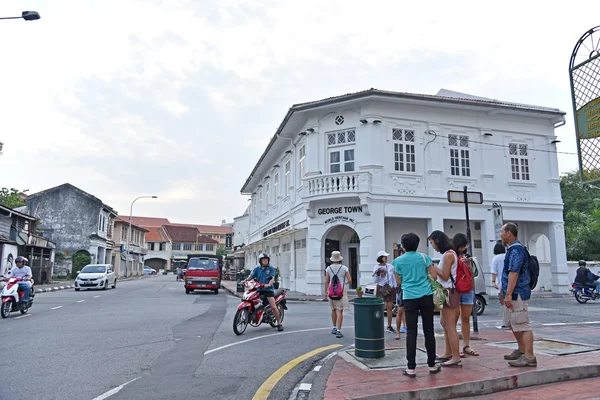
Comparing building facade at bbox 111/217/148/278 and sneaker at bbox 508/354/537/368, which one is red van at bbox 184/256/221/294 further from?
building facade at bbox 111/217/148/278

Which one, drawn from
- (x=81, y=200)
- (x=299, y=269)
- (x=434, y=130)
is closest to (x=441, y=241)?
(x=434, y=130)

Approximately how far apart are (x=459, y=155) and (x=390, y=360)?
16.9 meters

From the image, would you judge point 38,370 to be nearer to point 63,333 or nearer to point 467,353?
point 63,333

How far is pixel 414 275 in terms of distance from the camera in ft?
19.4

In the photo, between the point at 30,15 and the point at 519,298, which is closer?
the point at 519,298

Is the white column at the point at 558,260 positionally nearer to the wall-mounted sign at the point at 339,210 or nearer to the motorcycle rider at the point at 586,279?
the motorcycle rider at the point at 586,279

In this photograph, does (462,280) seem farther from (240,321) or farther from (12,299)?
(12,299)

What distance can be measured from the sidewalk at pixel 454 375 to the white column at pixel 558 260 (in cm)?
1704

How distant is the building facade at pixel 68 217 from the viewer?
139 ft

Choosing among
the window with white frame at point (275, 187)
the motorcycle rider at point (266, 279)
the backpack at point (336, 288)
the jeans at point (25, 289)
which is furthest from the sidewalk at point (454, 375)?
the window with white frame at point (275, 187)

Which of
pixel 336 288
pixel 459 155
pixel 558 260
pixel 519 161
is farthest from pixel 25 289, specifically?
pixel 558 260

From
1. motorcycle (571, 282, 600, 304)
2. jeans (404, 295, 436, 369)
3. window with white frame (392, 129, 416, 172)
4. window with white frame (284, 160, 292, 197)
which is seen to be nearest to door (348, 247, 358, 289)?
window with white frame (392, 129, 416, 172)

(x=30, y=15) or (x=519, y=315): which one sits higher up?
(x=30, y=15)

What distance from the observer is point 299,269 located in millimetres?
23766
